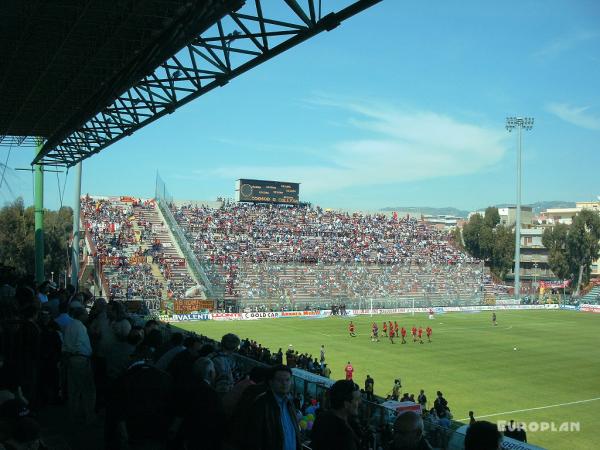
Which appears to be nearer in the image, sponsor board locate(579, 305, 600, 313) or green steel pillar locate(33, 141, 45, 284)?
green steel pillar locate(33, 141, 45, 284)

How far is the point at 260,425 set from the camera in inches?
166

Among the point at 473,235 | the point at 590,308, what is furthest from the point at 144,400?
the point at 473,235

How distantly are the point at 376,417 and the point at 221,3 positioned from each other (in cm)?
717

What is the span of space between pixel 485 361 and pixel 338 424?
88.6 ft

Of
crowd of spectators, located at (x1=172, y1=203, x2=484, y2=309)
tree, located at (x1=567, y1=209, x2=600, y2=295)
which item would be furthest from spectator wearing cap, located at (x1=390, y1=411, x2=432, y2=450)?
tree, located at (x1=567, y1=209, x2=600, y2=295)

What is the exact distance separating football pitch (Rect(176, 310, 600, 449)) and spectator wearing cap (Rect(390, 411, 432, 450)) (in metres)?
14.7

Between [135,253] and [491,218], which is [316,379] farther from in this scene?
[491,218]

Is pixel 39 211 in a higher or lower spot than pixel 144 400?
higher

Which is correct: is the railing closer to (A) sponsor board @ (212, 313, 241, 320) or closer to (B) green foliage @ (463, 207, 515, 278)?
(A) sponsor board @ (212, 313, 241, 320)

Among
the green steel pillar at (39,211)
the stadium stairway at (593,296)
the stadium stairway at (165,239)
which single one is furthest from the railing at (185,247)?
the stadium stairway at (593,296)

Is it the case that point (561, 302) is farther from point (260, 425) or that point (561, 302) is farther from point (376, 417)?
point (260, 425)

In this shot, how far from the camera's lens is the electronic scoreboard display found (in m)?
69.6

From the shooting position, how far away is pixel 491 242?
268 ft

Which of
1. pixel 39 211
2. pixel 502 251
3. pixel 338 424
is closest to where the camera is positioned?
pixel 338 424
